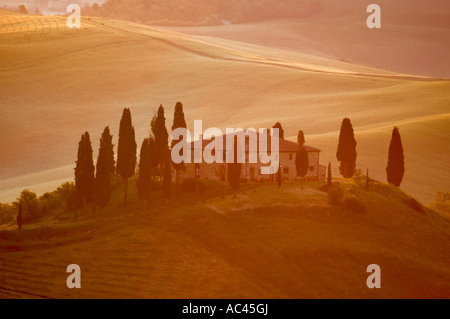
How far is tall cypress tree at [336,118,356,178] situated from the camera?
64375 mm

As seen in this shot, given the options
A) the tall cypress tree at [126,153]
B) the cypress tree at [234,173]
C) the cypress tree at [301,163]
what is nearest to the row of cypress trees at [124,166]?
the tall cypress tree at [126,153]

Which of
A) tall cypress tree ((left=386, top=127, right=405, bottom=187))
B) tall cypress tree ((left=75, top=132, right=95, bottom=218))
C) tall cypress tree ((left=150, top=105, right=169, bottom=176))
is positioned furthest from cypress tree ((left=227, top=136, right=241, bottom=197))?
tall cypress tree ((left=386, top=127, right=405, bottom=187))

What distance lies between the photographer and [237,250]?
45.1m

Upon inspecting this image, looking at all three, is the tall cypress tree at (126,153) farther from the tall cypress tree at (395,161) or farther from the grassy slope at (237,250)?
the tall cypress tree at (395,161)

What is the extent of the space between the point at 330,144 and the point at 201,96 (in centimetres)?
4802

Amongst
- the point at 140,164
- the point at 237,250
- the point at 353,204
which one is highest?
the point at 140,164

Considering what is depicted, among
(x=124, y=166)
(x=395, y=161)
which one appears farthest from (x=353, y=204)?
(x=124, y=166)

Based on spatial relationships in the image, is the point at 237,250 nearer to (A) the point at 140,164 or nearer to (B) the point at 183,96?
(A) the point at 140,164

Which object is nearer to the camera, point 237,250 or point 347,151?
point 237,250

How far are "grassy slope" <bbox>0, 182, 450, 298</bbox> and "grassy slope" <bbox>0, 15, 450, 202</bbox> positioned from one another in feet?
84.9

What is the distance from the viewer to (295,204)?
5103cm

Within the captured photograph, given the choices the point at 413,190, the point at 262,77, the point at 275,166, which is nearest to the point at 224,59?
the point at 262,77

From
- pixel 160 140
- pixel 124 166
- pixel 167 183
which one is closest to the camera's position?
pixel 167 183

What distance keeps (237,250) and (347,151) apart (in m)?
22.6
